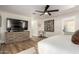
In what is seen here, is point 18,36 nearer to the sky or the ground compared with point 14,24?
nearer to the ground

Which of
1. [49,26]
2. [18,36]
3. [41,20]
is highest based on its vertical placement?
[41,20]

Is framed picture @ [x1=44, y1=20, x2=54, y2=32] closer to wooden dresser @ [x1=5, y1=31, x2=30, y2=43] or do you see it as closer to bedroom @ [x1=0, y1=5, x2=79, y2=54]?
bedroom @ [x1=0, y1=5, x2=79, y2=54]

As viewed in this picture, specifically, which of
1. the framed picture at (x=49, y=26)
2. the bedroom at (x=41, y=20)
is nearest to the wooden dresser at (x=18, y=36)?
the bedroom at (x=41, y=20)

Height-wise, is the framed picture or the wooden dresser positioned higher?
the framed picture

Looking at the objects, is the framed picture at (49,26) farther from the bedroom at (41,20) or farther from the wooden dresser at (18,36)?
the wooden dresser at (18,36)

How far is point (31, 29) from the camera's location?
1.32m

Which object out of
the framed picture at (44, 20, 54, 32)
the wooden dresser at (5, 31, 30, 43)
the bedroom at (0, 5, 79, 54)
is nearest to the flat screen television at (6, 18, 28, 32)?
the bedroom at (0, 5, 79, 54)

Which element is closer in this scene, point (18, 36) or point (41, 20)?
point (41, 20)

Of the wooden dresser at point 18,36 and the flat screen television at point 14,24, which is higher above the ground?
the flat screen television at point 14,24

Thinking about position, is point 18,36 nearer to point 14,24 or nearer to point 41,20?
point 14,24

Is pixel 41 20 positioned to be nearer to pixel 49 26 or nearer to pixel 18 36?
pixel 49 26

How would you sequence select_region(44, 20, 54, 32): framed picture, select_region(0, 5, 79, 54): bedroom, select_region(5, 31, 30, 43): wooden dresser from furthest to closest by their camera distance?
select_region(5, 31, 30, 43): wooden dresser, select_region(44, 20, 54, 32): framed picture, select_region(0, 5, 79, 54): bedroom

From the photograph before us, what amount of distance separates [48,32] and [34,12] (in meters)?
0.39

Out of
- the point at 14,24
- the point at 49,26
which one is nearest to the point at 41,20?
the point at 49,26
